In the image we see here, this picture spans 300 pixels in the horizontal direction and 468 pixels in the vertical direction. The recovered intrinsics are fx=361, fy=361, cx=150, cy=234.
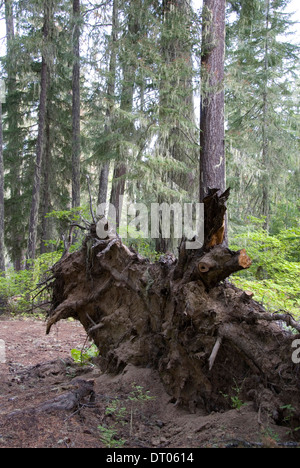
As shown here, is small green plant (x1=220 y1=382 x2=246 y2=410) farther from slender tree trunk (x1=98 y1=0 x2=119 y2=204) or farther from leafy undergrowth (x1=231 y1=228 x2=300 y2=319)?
slender tree trunk (x1=98 y1=0 x2=119 y2=204)

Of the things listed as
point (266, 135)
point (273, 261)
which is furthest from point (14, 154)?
point (273, 261)

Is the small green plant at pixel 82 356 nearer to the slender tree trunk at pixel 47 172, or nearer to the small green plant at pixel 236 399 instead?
the small green plant at pixel 236 399

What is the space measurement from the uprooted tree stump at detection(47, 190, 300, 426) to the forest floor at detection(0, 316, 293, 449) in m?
0.17

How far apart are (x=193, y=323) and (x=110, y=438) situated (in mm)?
1321

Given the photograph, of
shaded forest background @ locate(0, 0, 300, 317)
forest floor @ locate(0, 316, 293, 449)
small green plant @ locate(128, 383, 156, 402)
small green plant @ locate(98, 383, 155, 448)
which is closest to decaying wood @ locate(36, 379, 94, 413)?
forest floor @ locate(0, 316, 293, 449)

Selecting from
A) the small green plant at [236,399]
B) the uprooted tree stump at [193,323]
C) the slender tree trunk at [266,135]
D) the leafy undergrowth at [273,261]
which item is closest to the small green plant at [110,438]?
the uprooted tree stump at [193,323]

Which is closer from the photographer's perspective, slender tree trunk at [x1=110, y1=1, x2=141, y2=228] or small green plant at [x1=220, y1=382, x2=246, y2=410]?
small green plant at [x1=220, y1=382, x2=246, y2=410]

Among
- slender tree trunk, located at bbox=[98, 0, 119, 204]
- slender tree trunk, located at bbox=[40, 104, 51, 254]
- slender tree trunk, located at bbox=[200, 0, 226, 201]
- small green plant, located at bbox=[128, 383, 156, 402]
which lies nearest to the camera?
small green plant, located at bbox=[128, 383, 156, 402]

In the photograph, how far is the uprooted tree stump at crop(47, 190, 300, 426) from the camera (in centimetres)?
328

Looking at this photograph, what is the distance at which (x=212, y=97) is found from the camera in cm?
899

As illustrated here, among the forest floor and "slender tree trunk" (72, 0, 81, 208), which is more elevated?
"slender tree trunk" (72, 0, 81, 208)

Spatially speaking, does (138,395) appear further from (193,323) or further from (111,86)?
(111,86)

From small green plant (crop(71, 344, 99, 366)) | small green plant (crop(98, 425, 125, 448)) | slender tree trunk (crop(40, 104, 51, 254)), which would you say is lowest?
small green plant (crop(71, 344, 99, 366))
